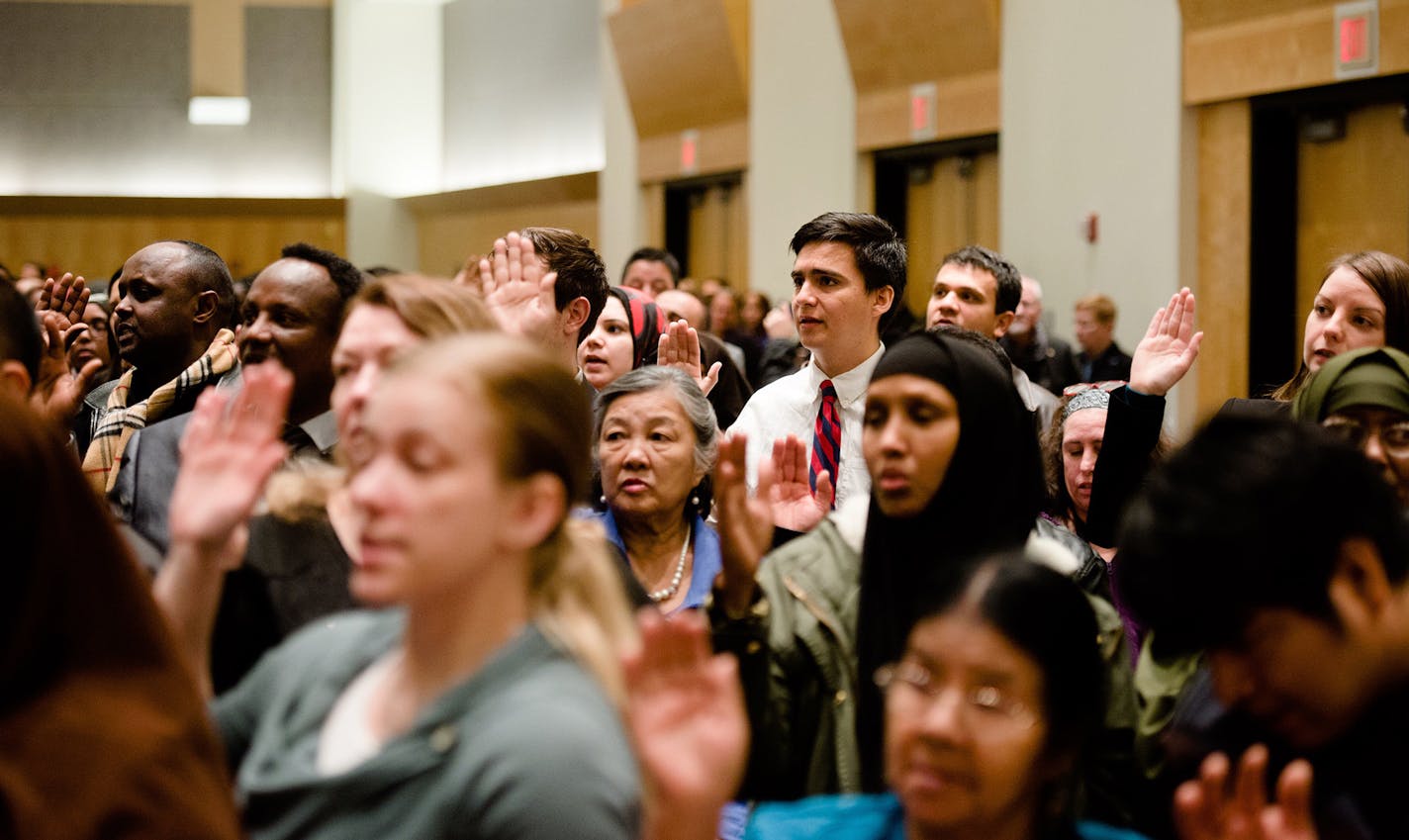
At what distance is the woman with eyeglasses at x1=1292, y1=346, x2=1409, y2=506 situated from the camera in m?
2.96

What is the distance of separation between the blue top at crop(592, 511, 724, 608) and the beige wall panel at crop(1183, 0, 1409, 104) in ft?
15.6

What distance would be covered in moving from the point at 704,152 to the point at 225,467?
10.5 m

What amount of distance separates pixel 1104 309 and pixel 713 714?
6.59 metres

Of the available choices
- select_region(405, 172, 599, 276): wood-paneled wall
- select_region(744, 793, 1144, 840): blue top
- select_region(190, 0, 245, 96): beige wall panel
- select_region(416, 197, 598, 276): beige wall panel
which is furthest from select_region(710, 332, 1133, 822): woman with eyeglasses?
select_region(190, 0, 245, 96): beige wall panel

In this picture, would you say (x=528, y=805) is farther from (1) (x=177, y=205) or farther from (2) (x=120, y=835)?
(1) (x=177, y=205)

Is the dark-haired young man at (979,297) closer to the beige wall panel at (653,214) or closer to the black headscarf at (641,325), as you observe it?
the black headscarf at (641,325)

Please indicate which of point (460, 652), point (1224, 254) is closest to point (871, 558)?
point (460, 652)

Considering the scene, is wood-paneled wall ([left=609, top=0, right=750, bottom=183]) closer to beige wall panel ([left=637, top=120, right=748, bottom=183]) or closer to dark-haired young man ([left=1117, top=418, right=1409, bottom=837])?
beige wall panel ([left=637, top=120, right=748, bottom=183])

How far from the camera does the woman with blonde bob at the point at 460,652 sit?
1.66 meters

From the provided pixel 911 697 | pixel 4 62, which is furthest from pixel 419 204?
pixel 911 697

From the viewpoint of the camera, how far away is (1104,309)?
7.98 metres

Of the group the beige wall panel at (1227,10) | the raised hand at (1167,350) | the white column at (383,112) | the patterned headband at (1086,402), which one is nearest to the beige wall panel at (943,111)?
the beige wall panel at (1227,10)

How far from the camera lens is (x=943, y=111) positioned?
9773 mm

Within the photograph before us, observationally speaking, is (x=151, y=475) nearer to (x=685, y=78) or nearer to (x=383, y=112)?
(x=685, y=78)
